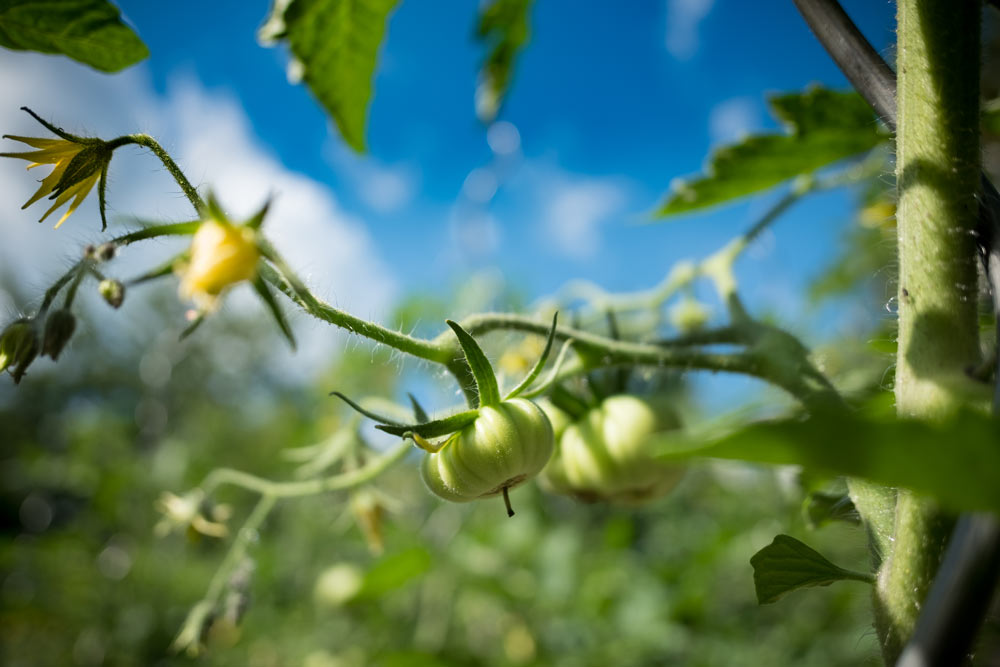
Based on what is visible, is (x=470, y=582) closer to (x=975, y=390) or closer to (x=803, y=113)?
(x=803, y=113)

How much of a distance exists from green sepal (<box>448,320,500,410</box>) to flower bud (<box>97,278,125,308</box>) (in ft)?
0.67

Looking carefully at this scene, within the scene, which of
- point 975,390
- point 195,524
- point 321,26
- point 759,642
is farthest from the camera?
point 759,642

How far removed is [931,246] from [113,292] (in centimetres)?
47

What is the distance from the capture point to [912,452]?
0.19 m

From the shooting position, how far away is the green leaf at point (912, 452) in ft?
0.60

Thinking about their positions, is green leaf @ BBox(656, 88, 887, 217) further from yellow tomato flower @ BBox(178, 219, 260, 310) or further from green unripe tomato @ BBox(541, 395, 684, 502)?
yellow tomato flower @ BBox(178, 219, 260, 310)

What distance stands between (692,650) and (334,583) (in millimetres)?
986

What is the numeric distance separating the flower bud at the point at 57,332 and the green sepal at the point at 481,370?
25 centimetres

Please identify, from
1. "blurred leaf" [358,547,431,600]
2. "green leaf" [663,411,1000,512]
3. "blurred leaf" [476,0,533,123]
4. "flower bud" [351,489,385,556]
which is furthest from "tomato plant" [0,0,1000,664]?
"blurred leaf" [358,547,431,600]

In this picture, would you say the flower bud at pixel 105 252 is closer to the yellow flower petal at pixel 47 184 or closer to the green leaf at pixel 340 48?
the yellow flower petal at pixel 47 184

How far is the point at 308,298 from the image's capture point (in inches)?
14.8

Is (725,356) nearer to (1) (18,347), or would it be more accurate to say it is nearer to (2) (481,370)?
(2) (481,370)

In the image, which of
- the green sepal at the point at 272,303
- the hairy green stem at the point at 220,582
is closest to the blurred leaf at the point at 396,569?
the hairy green stem at the point at 220,582

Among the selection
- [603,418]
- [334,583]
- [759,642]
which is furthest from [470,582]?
[603,418]
